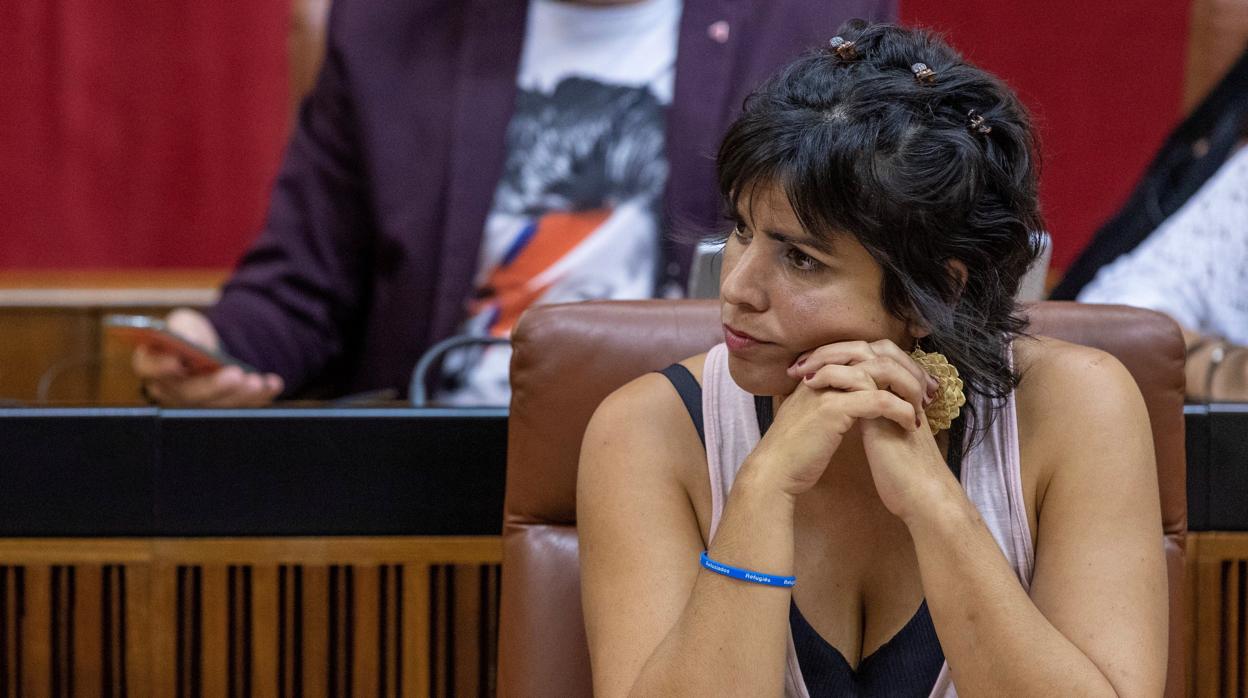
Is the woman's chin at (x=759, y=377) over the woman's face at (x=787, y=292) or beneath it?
beneath

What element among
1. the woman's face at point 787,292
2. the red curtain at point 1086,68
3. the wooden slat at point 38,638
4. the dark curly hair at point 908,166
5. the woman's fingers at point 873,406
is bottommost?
the wooden slat at point 38,638

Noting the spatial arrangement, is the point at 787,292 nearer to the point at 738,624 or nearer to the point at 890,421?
the point at 890,421

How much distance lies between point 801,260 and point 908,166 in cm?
11

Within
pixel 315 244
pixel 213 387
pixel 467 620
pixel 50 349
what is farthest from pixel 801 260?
pixel 50 349

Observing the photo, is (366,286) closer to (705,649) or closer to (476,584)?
(476,584)

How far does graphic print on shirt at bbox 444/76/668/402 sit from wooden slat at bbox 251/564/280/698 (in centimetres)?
Answer: 65

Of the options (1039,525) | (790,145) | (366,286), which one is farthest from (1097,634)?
(366,286)

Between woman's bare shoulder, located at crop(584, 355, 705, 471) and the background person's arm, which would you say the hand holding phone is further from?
woman's bare shoulder, located at crop(584, 355, 705, 471)

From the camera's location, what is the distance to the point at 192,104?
9.38 feet

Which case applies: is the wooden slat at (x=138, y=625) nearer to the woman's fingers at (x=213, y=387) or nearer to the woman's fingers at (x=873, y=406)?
the woman's fingers at (x=213, y=387)

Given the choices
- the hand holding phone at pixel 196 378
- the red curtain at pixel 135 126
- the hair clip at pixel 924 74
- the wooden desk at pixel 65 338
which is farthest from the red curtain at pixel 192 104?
the hair clip at pixel 924 74

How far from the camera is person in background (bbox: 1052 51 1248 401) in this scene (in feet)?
6.12

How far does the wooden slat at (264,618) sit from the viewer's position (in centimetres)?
132

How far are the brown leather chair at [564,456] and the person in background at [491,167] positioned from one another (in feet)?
2.22
